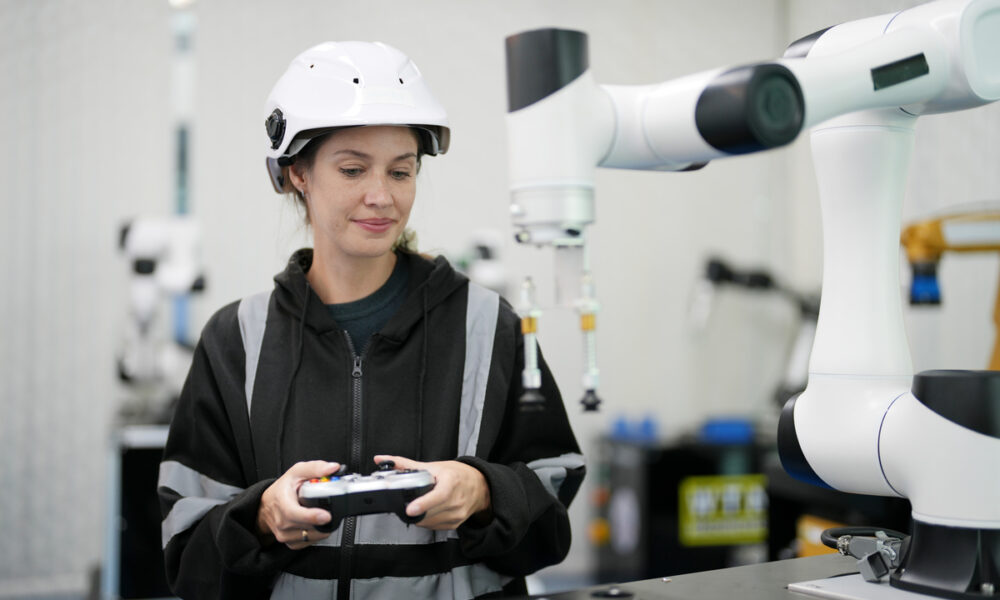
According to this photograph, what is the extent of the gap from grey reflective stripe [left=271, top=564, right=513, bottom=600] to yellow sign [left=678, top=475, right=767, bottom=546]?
2.69 m

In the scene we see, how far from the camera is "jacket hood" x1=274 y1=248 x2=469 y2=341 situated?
1.25 meters

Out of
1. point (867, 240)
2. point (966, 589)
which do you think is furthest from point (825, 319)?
point (966, 589)

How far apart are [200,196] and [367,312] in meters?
2.68

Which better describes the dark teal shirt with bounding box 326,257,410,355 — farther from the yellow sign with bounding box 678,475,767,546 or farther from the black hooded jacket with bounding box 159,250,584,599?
the yellow sign with bounding box 678,475,767,546

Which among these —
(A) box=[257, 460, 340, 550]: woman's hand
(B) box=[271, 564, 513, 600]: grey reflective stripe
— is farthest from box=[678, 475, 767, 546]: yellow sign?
(A) box=[257, 460, 340, 550]: woman's hand

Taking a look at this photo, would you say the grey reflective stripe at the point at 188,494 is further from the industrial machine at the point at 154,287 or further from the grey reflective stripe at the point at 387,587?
the industrial machine at the point at 154,287

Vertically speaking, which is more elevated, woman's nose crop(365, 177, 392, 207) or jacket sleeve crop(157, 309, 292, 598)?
woman's nose crop(365, 177, 392, 207)

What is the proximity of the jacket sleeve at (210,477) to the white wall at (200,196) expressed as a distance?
2.23 m

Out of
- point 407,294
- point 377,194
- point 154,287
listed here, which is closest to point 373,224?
Result: point 377,194

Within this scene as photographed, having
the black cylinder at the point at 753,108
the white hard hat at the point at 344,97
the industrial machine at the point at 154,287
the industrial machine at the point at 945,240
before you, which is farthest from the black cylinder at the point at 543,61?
the industrial machine at the point at 154,287

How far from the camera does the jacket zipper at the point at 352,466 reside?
115 centimetres

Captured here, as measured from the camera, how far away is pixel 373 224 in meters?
1.18

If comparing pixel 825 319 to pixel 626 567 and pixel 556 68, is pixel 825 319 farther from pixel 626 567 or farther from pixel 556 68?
pixel 626 567

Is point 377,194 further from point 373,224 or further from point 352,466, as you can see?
point 352,466
